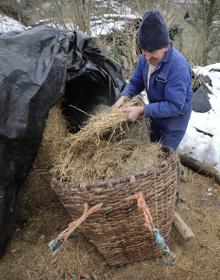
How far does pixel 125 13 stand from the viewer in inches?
233

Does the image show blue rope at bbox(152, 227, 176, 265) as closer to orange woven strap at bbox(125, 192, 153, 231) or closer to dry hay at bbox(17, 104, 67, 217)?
orange woven strap at bbox(125, 192, 153, 231)

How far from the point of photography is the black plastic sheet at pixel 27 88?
7.91ft

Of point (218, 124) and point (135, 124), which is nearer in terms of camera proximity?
point (135, 124)

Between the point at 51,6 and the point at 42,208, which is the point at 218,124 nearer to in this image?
the point at 42,208

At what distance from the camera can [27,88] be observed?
246cm

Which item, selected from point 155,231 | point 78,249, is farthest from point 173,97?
point 78,249

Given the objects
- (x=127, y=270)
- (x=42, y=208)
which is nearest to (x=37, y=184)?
(x=42, y=208)

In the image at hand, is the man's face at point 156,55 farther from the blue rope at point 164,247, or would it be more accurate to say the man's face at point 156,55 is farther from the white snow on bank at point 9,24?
the white snow on bank at point 9,24

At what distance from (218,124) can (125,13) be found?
2359 mm

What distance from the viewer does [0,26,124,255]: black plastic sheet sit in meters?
2.41

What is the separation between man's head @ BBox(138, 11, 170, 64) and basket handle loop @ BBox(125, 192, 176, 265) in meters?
0.86

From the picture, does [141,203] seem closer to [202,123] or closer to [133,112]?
[133,112]

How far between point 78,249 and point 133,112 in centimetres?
106

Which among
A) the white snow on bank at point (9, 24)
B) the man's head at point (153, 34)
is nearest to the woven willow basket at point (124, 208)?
the man's head at point (153, 34)
